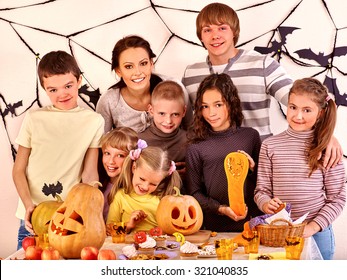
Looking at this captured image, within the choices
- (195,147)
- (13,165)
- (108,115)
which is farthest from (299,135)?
(13,165)

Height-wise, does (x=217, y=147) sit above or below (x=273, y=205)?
above

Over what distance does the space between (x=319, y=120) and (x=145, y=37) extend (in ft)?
2.22

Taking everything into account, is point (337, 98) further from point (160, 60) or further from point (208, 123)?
point (160, 60)

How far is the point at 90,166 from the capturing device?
2.13 meters

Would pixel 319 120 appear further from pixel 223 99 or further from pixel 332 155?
pixel 223 99

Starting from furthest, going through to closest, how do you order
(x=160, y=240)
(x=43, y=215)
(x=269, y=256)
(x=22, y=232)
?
(x=22, y=232) < (x=43, y=215) < (x=160, y=240) < (x=269, y=256)

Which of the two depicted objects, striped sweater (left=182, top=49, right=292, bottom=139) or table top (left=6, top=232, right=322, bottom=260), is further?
striped sweater (left=182, top=49, right=292, bottom=139)

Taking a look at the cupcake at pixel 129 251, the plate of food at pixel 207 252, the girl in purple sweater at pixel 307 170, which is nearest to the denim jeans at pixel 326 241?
the girl in purple sweater at pixel 307 170

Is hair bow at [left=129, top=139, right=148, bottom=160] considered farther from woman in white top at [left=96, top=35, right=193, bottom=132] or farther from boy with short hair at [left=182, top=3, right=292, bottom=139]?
boy with short hair at [left=182, top=3, right=292, bottom=139]

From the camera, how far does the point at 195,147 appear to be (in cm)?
209

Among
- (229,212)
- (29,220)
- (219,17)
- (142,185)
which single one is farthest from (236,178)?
(29,220)

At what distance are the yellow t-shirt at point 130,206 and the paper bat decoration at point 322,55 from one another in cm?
72

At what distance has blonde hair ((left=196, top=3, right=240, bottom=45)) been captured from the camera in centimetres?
209

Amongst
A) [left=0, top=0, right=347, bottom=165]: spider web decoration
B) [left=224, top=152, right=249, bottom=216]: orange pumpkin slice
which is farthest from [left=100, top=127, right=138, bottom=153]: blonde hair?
[left=224, top=152, right=249, bottom=216]: orange pumpkin slice
